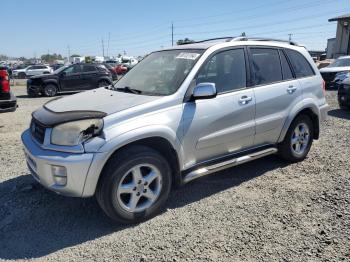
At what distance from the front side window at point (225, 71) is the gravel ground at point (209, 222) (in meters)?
1.35

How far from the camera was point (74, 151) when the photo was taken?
3154 millimetres

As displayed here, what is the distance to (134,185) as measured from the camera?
3.49 m

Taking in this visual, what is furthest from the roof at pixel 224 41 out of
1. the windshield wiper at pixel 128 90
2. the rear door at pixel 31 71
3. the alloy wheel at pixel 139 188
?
the rear door at pixel 31 71

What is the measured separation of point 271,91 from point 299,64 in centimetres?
97

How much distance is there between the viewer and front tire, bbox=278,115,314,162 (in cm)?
509

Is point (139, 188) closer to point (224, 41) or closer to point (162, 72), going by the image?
point (162, 72)

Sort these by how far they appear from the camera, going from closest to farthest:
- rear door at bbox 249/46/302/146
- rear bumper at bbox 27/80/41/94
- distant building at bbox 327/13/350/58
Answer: rear door at bbox 249/46/302/146, rear bumper at bbox 27/80/41/94, distant building at bbox 327/13/350/58

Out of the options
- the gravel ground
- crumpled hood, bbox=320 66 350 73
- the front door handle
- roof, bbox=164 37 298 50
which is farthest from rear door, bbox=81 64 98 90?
the front door handle

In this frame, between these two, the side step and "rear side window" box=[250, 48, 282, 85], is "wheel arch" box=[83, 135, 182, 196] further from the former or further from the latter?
"rear side window" box=[250, 48, 282, 85]

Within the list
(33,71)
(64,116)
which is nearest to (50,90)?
(64,116)

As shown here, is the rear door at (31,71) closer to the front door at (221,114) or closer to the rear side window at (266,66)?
the rear side window at (266,66)

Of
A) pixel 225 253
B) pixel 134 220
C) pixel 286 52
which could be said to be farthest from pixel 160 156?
pixel 286 52

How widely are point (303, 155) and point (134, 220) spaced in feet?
10.2

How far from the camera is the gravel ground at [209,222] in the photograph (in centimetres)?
312
